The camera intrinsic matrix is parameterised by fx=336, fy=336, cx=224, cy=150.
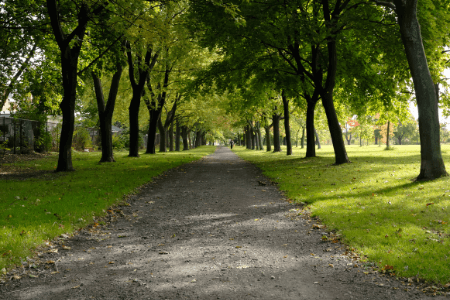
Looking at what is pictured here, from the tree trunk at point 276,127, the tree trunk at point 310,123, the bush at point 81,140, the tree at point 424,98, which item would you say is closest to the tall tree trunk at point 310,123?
the tree trunk at point 310,123

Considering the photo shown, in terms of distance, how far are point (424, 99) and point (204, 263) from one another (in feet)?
28.7

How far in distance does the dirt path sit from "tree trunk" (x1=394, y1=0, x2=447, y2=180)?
5.42 metres

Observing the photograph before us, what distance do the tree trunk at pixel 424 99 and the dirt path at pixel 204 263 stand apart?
214 inches

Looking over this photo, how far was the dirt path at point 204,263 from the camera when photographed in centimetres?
377

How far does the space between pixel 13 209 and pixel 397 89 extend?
67.4 ft

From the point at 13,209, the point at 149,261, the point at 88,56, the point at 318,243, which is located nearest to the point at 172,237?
the point at 149,261

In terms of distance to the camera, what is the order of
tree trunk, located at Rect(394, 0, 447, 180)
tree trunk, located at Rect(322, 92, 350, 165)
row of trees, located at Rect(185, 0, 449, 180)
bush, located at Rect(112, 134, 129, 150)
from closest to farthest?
1. tree trunk, located at Rect(394, 0, 447, 180)
2. row of trees, located at Rect(185, 0, 449, 180)
3. tree trunk, located at Rect(322, 92, 350, 165)
4. bush, located at Rect(112, 134, 129, 150)

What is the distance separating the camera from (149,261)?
15.6 feet

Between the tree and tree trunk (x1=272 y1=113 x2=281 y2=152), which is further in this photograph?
tree trunk (x1=272 y1=113 x2=281 y2=152)

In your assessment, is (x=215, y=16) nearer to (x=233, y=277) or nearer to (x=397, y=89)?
(x=397, y=89)

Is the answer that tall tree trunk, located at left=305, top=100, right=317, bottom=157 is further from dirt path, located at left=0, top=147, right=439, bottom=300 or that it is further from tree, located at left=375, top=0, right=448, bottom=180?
dirt path, located at left=0, top=147, right=439, bottom=300

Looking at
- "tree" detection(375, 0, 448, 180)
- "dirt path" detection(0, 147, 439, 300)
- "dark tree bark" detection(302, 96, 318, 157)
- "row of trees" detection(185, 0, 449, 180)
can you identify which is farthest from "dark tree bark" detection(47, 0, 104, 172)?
"dark tree bark" detection(302, 96, 318, 157)

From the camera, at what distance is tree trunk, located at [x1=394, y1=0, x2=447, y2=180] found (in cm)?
996

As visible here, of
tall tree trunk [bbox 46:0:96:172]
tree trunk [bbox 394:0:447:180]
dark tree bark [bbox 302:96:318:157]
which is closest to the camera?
tree trunk [bbox 394:0:447:180]
